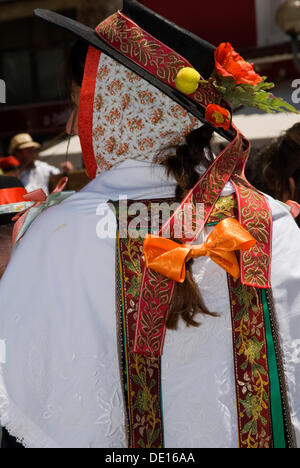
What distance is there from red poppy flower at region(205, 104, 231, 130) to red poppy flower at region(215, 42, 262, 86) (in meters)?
0.11

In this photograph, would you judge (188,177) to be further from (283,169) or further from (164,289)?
(283,169)

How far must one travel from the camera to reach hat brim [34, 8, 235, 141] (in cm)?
173

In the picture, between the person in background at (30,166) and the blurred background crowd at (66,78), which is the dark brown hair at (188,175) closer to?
the blurred background crowd at (66,78)

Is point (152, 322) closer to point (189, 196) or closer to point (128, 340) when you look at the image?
point (128, 340)

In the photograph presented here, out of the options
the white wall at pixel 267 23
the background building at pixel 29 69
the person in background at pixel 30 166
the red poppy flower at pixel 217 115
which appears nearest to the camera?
the red poppy flower at pixel 217 115

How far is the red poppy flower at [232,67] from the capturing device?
67.8 inches

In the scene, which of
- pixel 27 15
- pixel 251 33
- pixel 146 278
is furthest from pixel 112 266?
pixel 27 15

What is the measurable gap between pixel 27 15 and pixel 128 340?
14845 millimetres

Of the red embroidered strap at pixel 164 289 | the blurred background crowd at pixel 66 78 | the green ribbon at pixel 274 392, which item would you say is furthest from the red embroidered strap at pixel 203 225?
the blurred background crowd at pixel 66 78

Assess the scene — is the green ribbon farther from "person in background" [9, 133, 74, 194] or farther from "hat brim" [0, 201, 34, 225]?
"person in background" [9, 133, 74, 194]

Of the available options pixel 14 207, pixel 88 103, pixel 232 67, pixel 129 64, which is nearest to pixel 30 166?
pixel 14 207

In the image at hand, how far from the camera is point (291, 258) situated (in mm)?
1684

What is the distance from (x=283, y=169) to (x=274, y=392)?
6.06ft

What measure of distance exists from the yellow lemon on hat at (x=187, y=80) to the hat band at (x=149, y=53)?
3 centimetres
